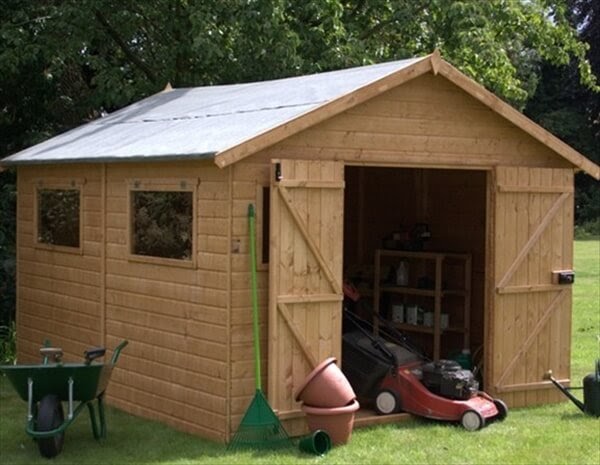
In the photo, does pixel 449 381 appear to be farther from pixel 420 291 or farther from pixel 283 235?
pixel 420 291

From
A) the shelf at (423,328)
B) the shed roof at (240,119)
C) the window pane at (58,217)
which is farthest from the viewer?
the shelf at (423,328)

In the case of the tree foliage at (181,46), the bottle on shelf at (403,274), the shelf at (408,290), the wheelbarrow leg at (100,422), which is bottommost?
the wheelbarrow leg at (100,422)

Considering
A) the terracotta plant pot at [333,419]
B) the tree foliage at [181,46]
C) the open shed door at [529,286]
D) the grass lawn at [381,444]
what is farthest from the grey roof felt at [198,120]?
the tree foliage at [181,46]

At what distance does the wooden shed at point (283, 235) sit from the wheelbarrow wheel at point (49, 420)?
122 centimetres

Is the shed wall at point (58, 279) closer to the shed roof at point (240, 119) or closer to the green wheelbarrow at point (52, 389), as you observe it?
the shed roof at point (240, 119)

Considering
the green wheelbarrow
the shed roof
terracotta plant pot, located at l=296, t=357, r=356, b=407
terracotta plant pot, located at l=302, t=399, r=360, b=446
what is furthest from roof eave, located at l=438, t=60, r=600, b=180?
the green wheelbarrow

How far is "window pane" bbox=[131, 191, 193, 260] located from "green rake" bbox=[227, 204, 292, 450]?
782 mm

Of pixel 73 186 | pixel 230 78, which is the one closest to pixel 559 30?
pixel 230 78

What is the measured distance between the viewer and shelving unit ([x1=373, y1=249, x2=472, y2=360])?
11.8 meters

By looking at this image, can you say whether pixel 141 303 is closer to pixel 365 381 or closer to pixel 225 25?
pixel 365 381

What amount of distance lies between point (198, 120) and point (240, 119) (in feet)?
2.76

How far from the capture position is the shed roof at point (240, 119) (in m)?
8.85

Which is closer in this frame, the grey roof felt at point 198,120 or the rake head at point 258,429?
the rake head at point 258,429

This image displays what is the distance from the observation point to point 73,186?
11078 mm
